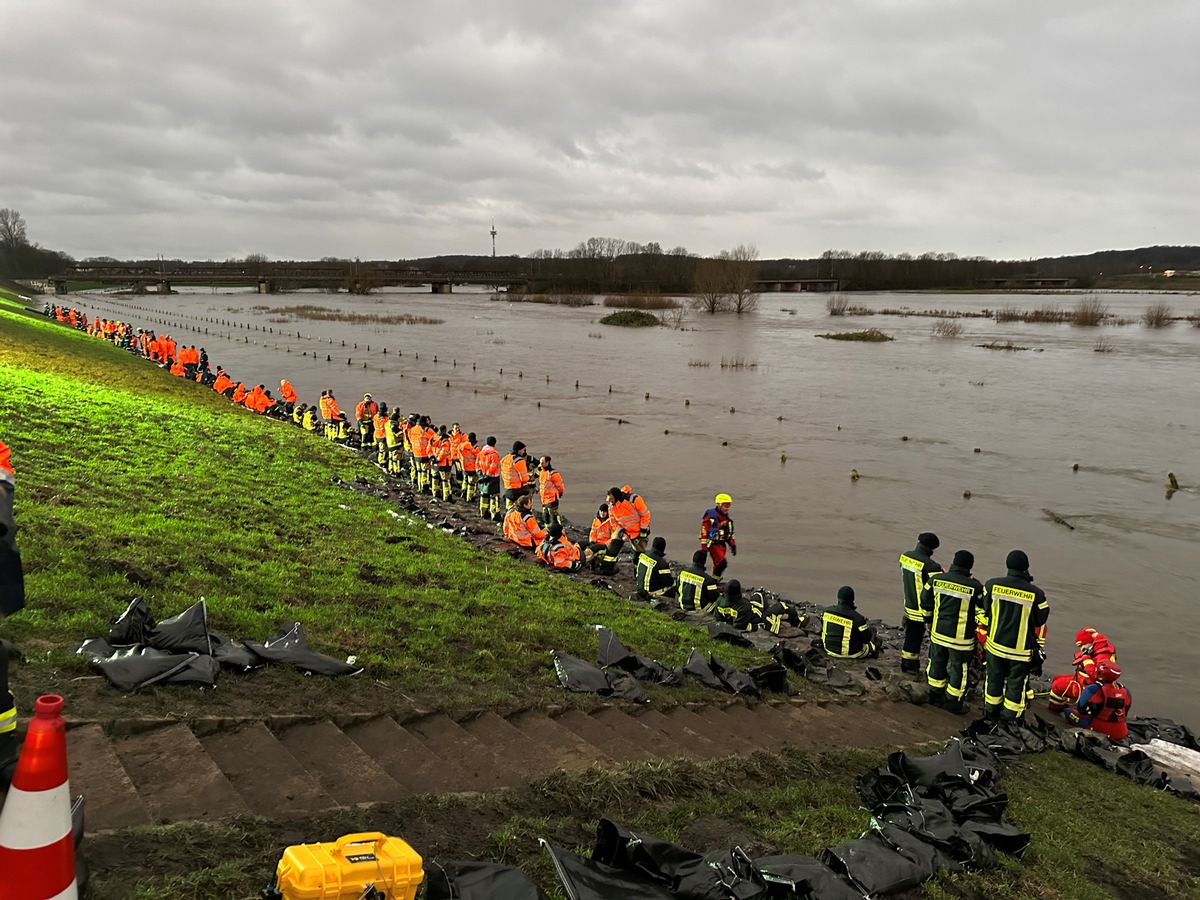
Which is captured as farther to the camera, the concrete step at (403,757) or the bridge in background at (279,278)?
the bridge in background at (279,278)

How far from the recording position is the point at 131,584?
24.2 ft

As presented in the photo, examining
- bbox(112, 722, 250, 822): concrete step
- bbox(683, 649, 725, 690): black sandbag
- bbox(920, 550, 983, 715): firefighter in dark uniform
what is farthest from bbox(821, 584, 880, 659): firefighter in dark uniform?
bbox(112, 722, 250, 822): concrete step

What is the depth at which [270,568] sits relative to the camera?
914cm

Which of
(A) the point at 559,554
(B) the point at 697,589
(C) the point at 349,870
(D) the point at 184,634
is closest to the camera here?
(C) the point at 349,870

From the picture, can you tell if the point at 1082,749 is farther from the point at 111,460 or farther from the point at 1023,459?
the point at 1023,459

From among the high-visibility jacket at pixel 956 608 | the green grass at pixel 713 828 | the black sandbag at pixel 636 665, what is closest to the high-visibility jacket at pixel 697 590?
the black sandbag at pixel 636 665

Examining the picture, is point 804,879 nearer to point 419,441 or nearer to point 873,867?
point 873,867

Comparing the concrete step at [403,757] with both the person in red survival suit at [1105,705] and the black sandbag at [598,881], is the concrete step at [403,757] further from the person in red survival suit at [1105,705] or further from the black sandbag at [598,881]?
the person in red survival suit at [1105,705]

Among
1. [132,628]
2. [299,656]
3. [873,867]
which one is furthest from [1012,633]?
[132,628]

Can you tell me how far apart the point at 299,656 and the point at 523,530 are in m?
8.72

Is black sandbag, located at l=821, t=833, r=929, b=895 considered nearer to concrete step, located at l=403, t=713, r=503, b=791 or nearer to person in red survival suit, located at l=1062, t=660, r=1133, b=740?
concrete step, located at l=403, t=713, r=503, b=791

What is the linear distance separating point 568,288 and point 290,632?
151 meters

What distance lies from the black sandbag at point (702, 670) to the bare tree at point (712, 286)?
100429 mm

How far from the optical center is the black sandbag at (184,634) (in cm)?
590
